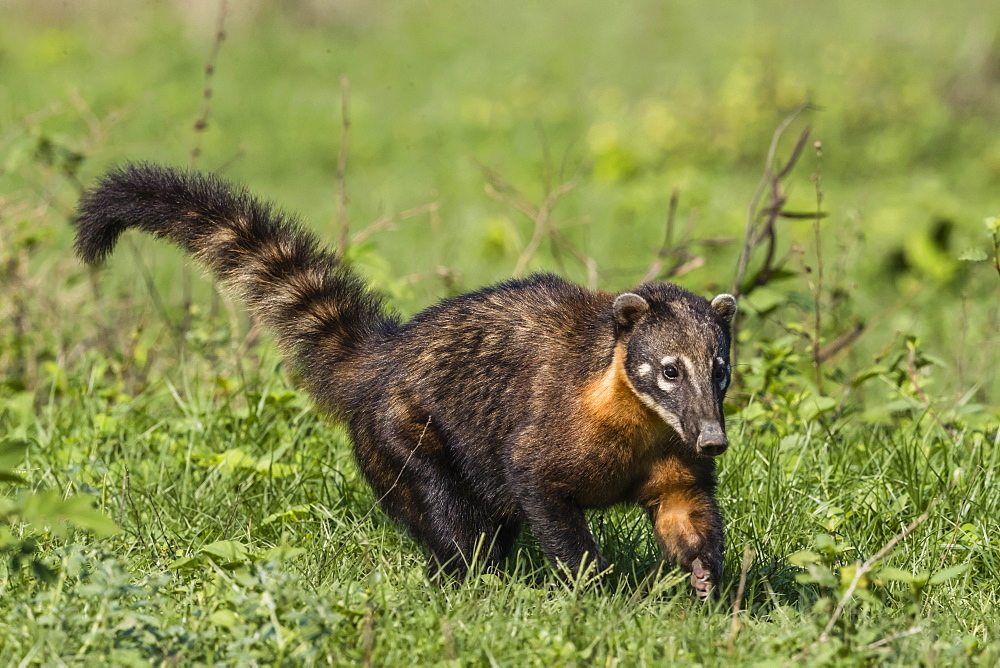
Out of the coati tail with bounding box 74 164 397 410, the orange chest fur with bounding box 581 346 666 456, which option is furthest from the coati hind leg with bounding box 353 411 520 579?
the orange chest fur with bounding box 581 346 666 456

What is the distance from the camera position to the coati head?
3.97 meters

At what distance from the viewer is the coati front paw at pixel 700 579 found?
4.07m

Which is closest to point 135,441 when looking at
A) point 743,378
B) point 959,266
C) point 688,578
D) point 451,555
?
point 451,555

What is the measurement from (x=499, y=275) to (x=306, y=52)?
30.2 ft

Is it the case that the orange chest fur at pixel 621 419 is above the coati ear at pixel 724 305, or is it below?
below

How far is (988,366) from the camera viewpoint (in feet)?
23.2

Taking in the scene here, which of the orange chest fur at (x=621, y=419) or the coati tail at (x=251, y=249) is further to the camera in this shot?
the coati tail at (x=251, y=249)

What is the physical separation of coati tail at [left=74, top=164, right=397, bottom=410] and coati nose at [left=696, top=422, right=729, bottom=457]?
1.61 meters

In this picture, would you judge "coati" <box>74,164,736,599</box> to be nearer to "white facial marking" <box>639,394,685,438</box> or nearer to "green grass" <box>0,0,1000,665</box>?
"white facial marking" <box>639,394,685,438</box>

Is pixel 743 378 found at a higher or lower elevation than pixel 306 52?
lower

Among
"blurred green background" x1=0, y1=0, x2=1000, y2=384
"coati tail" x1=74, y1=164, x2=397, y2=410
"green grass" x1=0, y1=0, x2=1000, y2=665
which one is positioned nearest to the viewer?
"green grass" x1=0, y1=0, x2=1000, y2=665

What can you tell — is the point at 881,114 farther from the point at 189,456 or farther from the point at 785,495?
the point at 189,456

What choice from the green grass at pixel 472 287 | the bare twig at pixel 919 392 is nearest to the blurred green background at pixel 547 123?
the green grass at pixel 472 287

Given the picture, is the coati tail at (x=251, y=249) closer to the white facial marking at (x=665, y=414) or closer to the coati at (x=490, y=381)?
the coati at (x=490, y=381)
